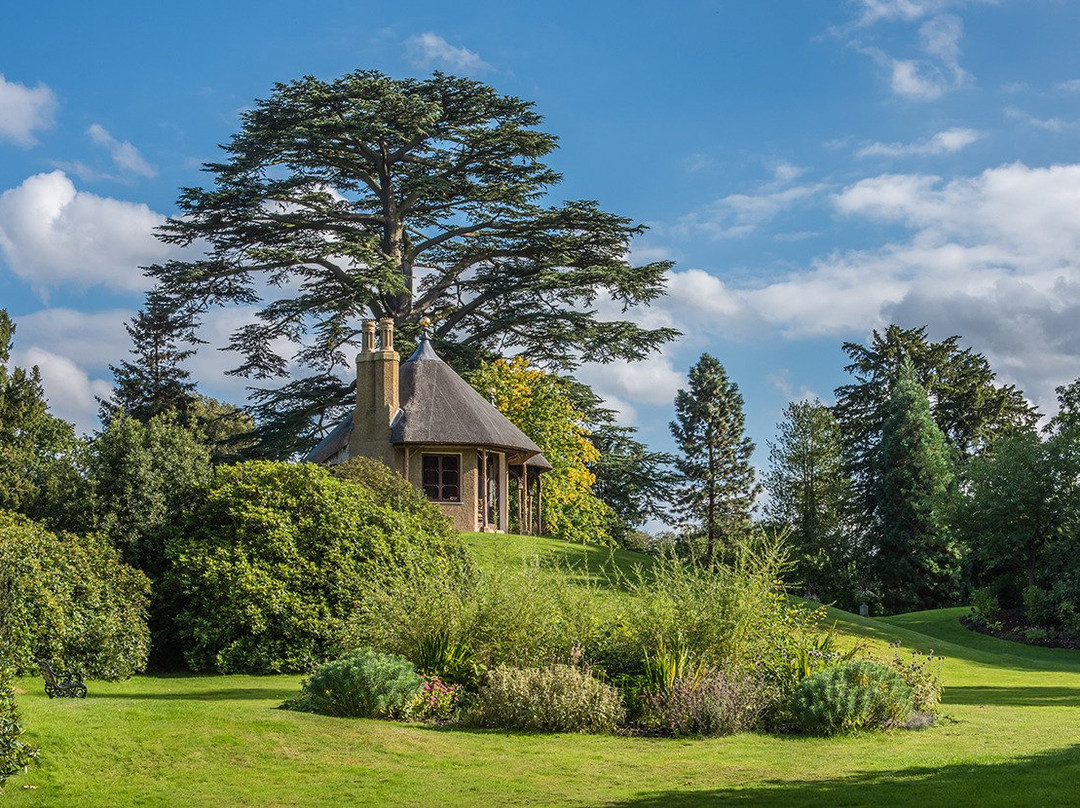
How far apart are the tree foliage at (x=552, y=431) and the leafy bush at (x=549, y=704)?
2456cm

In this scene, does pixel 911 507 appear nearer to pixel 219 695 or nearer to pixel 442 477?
pixel 442 477

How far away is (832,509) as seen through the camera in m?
47.0

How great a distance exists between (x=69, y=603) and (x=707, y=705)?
1019cm

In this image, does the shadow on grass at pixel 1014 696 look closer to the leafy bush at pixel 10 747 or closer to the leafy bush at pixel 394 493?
the leafy bush at pixel 394 493

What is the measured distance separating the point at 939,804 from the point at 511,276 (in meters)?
31.6

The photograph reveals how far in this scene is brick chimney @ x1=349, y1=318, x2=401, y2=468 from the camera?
103ft

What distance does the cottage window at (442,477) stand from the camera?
106 feet

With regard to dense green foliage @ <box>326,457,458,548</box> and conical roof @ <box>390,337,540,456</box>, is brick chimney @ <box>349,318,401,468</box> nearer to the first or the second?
conical roof @ <box>390,337,540,456</box>

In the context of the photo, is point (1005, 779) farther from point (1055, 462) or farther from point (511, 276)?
point (511, 276)

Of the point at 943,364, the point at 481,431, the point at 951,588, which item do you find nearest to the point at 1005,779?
the point at 481,431

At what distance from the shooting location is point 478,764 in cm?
1077

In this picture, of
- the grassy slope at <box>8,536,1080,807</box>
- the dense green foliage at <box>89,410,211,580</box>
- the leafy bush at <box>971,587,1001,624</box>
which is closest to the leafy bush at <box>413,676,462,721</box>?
the grassy slope at <box>8,536,1080,807</box>

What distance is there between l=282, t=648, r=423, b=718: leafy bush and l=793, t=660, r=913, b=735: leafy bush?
4.41m

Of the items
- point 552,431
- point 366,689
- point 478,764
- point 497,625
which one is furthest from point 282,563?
point 552,431
